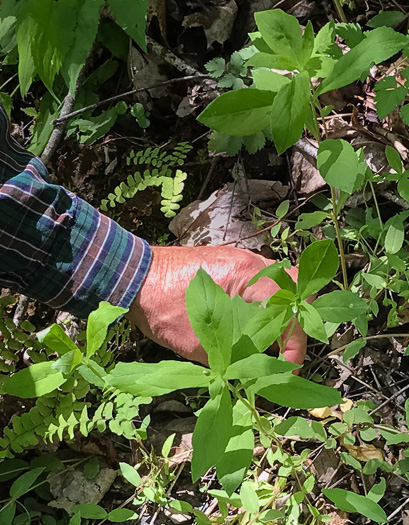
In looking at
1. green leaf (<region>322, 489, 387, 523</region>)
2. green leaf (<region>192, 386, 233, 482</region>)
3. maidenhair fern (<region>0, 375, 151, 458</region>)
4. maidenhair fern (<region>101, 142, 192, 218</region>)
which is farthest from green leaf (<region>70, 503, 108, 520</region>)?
maidenhair fern (<region>101, 142, 192, 218</region>)

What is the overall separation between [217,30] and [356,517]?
197cm

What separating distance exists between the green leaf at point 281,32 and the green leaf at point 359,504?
1034 mm

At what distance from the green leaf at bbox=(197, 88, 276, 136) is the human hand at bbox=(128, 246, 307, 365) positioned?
647 millimetres

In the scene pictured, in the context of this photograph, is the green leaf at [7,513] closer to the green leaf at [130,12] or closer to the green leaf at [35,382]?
the green leaf at [35,382]

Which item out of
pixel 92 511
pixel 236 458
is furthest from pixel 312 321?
pixel 92 511

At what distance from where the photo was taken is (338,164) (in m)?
1.24

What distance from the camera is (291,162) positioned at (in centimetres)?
211

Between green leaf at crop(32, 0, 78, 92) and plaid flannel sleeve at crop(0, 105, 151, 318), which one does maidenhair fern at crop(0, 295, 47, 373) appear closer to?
plaid flannel sleeve at crop(0, 105, 151, 318)

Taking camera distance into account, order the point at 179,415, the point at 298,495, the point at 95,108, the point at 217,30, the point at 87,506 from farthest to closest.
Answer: the point at 95,108 < the point at 217,30 < the point at 179,415 < the point at 87,506 < the point at 298,495

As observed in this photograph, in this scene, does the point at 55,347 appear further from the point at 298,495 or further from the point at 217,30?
the point at 217,30

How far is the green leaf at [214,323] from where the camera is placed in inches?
37.9

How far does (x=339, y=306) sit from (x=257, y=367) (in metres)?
0.36

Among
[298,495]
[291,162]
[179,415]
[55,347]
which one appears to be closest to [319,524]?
[298,495]

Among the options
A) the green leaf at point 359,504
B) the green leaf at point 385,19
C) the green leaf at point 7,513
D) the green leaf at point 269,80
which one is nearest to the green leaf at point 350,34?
the green leaf at point 385,19
